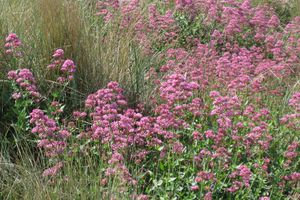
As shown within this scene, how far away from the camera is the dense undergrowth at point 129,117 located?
3.11 meters

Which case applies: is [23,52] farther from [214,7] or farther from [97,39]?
[214,7]

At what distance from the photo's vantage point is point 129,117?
11.9 feet

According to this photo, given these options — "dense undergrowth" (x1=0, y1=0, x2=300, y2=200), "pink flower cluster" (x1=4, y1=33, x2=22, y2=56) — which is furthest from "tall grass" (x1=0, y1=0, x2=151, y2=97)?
"pink flower cluster" (x1=4, y1=33, x2=22, y2=56)

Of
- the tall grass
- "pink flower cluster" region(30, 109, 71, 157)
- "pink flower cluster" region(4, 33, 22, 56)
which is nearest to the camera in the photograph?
"pink flower cluster" region(30, 109, 71, 157)

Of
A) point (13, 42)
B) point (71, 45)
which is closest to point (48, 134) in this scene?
point (13, 42)

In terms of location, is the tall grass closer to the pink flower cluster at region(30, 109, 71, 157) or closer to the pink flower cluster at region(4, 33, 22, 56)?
the pink flower cluster at region(4, 33, 22, 56)

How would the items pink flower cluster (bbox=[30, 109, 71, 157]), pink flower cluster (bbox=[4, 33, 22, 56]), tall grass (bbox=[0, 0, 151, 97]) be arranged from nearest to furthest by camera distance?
pink flower cluster (bbox=[30, 109, 71, 157]) < pink flower cluster (bbox=[4, 33, 22, 56]) < tall grass (bbox=[0, 0, 151, 97])

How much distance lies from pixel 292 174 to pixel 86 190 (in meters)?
1.35

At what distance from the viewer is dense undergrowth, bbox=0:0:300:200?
311 cm

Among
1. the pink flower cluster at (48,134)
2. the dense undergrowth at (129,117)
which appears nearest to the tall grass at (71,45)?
the dense undergrowth at (129,117)

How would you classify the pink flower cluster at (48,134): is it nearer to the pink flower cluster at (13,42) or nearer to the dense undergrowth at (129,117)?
the dense undergrowth at (129,117)

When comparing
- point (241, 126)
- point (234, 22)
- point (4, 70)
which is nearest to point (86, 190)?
point (241, 126)

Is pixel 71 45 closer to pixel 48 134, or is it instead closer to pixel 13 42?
pixel 13 42

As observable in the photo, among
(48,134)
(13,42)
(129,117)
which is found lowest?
(129,117)
